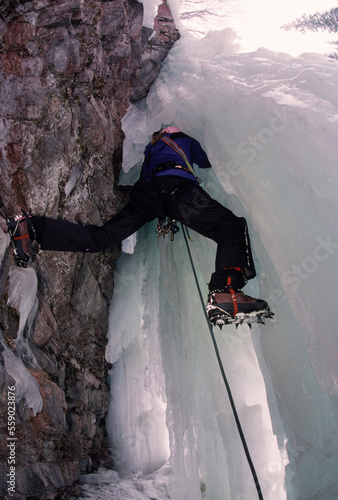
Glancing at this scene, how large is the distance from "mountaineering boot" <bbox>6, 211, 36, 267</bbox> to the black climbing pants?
0.07m

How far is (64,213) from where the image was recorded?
2.98 meters

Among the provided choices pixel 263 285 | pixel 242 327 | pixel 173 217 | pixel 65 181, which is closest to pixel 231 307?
pixel 263 285

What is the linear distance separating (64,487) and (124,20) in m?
3.60

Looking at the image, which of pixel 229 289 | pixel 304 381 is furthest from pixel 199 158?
pixel 304 381

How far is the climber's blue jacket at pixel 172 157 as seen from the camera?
2.96 meters

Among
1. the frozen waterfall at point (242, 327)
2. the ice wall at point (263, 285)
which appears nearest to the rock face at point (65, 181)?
the frozen waterfall at point (242, 327)

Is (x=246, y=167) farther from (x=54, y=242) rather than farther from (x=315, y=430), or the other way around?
(x=315, y=430)

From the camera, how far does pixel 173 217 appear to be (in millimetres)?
2910

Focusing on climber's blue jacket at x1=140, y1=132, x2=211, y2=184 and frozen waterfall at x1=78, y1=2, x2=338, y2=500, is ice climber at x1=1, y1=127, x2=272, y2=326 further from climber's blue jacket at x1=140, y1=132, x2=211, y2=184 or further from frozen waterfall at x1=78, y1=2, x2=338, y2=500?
frozen waterfall at x1=78, y1=2, x2=338, y2=500

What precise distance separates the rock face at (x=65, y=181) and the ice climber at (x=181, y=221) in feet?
0.73

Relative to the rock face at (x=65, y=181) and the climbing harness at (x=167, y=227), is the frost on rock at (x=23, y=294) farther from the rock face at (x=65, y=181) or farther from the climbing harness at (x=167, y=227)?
the climbing harness at (x=167, y=227)

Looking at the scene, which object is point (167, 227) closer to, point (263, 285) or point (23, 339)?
point (263, 285)

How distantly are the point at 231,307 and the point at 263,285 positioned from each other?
0.49 m

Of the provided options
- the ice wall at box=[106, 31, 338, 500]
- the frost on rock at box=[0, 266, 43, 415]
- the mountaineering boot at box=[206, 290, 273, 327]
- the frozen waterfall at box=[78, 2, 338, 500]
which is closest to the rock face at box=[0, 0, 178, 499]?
the frost on rock at box=[0, 266, 43, 415]
